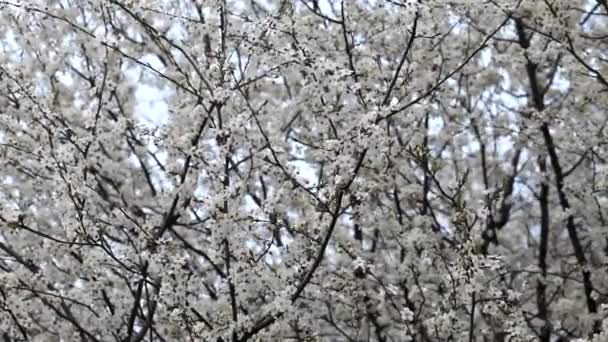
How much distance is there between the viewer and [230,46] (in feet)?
21.4

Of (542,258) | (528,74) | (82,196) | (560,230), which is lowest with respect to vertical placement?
(82,196)

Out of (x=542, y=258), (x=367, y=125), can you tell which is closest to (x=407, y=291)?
(x=542, y=258)

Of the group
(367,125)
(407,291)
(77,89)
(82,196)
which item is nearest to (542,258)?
(407,291)

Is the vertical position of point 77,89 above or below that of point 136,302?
above

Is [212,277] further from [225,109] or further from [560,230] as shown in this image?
[560,230]

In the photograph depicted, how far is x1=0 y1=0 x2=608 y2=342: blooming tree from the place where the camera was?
5551mm

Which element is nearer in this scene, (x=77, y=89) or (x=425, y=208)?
(x=425, y=208)

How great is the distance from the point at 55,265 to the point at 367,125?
137 inches

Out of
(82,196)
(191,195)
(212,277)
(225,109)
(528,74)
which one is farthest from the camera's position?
(528,74)

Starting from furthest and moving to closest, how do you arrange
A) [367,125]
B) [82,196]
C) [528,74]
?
1. [528,74]
2. [82,196]
3. [367,125]

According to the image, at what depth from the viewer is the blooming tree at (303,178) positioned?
219 inches

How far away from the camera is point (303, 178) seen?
18.8ft

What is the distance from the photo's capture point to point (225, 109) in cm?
710

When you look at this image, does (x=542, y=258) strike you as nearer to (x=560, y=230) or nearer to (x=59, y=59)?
(x=560, y=230)
